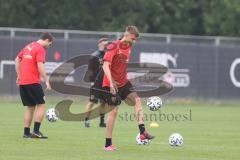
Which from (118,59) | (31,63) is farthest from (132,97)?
(31,63)

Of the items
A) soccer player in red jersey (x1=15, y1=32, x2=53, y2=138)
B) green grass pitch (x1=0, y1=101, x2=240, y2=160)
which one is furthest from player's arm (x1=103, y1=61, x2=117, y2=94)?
soccer player in red jersey (x1=15, y1=32, x2=53, y2=138)

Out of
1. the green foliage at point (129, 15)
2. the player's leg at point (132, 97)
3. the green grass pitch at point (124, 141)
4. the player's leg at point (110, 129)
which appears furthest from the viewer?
the green foliage at point (129, 15)

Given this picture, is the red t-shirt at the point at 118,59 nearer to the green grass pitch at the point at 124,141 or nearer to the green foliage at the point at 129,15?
the green grass pitch at the point at 124,141

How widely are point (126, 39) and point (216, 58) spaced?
71.5 ft

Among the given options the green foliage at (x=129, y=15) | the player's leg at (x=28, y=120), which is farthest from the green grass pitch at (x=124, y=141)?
the green foliage at (x=129, y=15)

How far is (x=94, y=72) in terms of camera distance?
22516 millimetres

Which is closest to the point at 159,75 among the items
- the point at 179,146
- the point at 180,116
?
the point at 180,116

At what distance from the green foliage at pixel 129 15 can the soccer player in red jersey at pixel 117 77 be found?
29998 millimetres

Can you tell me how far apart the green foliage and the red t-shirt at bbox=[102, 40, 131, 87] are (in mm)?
30125

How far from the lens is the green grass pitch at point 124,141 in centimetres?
1448

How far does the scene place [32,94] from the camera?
17453 millimetres

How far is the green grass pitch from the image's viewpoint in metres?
14.5

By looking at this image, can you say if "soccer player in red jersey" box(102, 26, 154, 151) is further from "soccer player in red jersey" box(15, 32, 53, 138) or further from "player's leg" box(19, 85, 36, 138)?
"player's leg" box(19, 85, 36, 138)

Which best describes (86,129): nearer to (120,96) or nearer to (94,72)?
(94,72)
